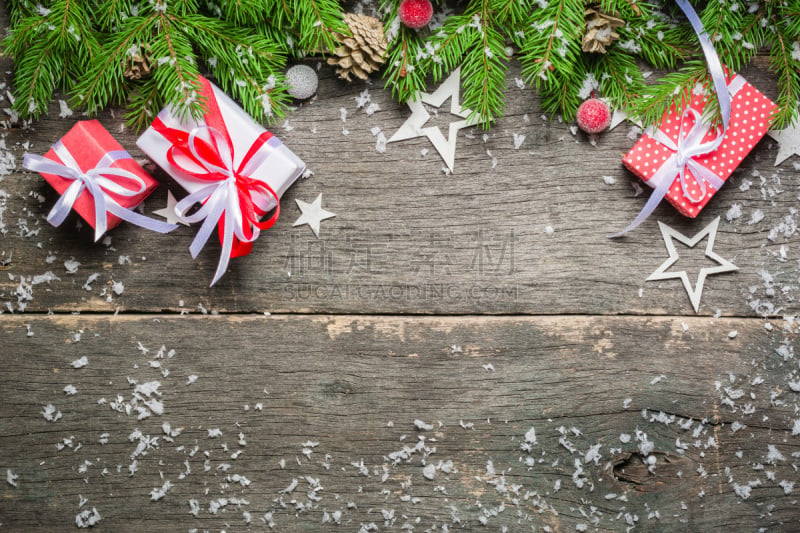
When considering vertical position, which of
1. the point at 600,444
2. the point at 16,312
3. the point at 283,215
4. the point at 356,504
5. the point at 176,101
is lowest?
the point at 356,504

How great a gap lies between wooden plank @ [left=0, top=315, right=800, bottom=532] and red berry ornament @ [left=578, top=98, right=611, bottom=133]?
0.37 m

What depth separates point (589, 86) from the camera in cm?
99

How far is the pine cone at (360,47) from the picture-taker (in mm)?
941

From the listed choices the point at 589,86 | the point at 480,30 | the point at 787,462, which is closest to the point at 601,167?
the point at 589,86

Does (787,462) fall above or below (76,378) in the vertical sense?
below

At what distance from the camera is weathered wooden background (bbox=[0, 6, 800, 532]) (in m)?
1.02

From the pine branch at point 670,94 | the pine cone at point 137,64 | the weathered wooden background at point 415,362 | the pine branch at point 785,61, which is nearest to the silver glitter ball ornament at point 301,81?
the weathered wooden background at point 415,362

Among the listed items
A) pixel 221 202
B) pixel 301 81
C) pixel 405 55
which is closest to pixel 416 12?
pixel 405 55

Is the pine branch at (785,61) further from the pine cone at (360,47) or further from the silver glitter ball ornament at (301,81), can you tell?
the silver glitter ball ornament at (301,81)

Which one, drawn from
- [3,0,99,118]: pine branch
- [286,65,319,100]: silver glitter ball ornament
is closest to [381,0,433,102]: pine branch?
[286,65,319,100]: silver glitter ball ornament

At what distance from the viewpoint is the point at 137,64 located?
0.93 m

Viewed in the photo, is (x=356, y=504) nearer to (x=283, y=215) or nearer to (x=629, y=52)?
(x=283, y=215)

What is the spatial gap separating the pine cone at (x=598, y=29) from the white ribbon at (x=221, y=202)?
60 cm

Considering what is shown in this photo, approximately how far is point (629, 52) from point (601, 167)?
21cm
